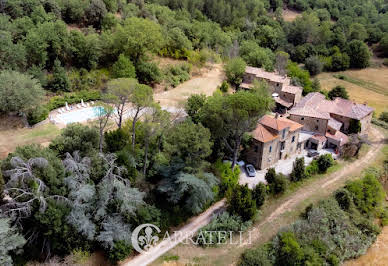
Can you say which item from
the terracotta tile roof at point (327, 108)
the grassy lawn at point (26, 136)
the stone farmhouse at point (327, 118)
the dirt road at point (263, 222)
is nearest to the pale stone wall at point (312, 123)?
the stone farmhouse at point (327, 118)

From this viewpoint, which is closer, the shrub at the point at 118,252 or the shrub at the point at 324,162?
the shrub at the point at 118,252

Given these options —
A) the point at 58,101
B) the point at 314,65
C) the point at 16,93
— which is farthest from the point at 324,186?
the point at 314,65

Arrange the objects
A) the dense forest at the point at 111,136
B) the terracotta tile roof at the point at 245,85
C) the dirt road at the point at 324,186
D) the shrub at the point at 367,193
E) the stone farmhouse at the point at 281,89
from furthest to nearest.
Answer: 1. the terracotta tile roof at the point at 245,85
2. the stone farmhouse at the point at 281,89
3. the shrub at the point at 367,193
4. the dirt road at the point at 324,186
5. the dense forest at the point at 111,136

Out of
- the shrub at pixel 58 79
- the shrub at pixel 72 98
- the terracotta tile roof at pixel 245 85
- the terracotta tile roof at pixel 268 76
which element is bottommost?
the terracotta tile roof at pixel 245 85

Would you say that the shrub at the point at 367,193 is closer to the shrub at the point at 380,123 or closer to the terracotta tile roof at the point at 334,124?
the terracotta tile roof at the point at 334,124

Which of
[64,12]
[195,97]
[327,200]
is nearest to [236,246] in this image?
[327,200]

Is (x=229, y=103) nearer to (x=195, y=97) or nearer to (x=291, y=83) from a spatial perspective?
(x=195, y=97)
